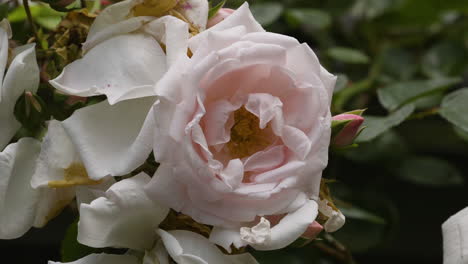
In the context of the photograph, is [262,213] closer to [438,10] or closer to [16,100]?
[16,100]

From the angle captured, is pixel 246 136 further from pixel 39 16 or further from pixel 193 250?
pixel 39 16

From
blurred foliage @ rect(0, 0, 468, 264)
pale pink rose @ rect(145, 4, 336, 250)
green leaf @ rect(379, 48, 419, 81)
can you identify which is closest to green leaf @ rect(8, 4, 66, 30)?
blurred foliage @ rect(0, 0, 468, 264)

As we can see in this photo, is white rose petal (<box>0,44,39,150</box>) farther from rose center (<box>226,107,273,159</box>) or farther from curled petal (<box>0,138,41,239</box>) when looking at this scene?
rose center (<box>226,107,273,159</box>)

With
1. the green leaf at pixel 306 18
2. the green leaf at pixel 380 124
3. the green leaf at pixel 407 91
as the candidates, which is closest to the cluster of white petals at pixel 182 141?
the green leaf at pixel 380 124

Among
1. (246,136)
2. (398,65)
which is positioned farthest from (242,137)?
(398,65)

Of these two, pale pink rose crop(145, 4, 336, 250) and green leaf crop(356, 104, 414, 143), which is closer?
pale pink rose crop(145, 4, 336, 250)

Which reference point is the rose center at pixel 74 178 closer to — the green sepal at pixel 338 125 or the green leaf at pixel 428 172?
the green sepal at pixel 338 125
